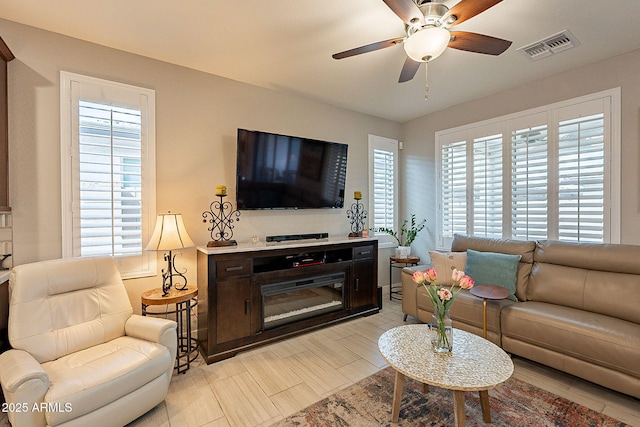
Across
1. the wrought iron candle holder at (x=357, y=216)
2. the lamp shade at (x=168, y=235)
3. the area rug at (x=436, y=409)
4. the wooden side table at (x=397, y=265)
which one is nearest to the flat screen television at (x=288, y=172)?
the wrought iron candle holder at (x=357, y=216)

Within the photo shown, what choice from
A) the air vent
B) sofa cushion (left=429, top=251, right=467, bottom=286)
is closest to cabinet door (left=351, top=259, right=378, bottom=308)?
sofa cushion (left=429, top=251, right=467, bottom=286)

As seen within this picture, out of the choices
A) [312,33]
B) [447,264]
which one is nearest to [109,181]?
[312,33]

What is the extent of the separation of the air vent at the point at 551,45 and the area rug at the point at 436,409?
2.84m

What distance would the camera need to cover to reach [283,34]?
2.33 metres

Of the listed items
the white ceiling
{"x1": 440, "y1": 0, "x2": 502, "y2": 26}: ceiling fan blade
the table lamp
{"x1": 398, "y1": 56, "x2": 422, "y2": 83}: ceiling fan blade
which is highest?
the white ceiling

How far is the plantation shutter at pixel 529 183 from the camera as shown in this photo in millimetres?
3188

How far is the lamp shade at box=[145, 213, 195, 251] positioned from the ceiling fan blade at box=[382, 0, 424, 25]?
2.26 metres

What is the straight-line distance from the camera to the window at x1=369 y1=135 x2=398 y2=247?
433 centimetres

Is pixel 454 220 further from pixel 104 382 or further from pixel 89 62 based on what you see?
pixel 89 62

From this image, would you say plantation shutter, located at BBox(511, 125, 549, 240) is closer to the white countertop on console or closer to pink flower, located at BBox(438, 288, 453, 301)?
the white countertop on console

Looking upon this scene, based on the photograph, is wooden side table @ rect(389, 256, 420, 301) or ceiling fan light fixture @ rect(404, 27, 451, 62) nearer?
ceiling fan light fixture @ rect(404, 27, 451, 62)

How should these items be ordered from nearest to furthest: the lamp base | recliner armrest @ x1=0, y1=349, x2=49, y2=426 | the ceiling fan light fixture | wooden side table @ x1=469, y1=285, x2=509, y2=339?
recliner armrest @ x1=0, y1=349, x2=49, y2=426, the ceiling fan light fixture, wooden side table @ x1=469, y1=285, x2=509, y2=339, the lamp base

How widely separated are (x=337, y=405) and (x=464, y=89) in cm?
361

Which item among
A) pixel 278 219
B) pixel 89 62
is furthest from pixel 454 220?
pixel 89 62
